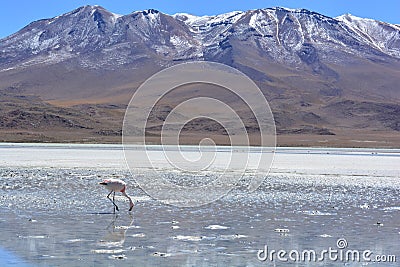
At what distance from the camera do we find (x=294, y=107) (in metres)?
132

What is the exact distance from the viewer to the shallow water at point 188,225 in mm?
10680

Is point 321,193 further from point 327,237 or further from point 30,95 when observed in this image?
point 30,95

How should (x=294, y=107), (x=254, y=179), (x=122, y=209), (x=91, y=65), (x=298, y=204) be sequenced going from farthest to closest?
1. (x=91, y=65)
2. (x=294, y=107)
3. (x=254, y=179)
4. (x=298, y=204)
5. (x=122, y=209)

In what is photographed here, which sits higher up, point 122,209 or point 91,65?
point 91,65

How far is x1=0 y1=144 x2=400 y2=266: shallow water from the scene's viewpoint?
10680mm

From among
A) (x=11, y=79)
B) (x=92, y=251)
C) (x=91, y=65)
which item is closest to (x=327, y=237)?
(x=92, y=251)

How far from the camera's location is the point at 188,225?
13711 millimetres

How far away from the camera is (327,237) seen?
12.6 meters

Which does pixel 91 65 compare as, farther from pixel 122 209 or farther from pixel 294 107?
pixel 122 209

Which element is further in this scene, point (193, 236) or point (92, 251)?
point (193, 236)

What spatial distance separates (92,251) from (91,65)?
18738 cm

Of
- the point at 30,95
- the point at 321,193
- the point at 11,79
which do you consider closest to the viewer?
the point at 321,193

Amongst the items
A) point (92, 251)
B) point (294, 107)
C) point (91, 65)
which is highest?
point (91, 65)

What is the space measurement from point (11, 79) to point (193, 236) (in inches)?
6821
